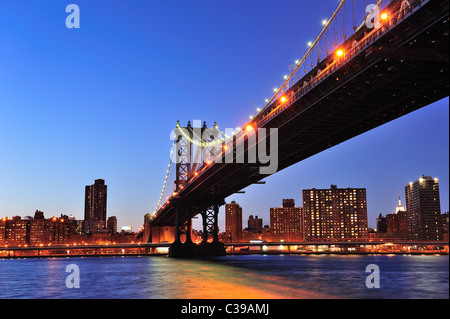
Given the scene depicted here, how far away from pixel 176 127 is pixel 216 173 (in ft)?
134

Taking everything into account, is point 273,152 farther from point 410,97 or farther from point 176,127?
point 176,127

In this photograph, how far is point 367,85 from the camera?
3150cm

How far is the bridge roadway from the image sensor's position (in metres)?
23.8

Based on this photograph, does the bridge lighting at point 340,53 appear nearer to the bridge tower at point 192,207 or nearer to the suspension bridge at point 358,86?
the suspension bridge at point 358,86

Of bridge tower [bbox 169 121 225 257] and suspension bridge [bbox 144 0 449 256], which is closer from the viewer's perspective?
suspension bridge [bbox 144 0 449 256]

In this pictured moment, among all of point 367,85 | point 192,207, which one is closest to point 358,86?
Answer: point 367,85

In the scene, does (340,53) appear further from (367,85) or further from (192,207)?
(192,207)

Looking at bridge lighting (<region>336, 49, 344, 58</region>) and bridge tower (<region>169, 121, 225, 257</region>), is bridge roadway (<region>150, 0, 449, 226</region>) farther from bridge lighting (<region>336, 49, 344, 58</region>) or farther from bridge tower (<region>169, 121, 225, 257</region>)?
bridge tower (<region>169, 121, 225, 257</region>)

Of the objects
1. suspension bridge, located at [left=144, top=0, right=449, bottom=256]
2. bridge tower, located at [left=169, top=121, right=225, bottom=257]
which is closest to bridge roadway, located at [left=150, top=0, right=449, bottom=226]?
suspension bridge, located at [left=144, top=0, right=449, bottom=256]

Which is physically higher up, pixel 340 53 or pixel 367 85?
pixel 340 53
